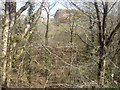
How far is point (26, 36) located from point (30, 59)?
0.50 m

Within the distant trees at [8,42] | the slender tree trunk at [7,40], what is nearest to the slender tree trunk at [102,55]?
Answer: the distant trees at [8,42]

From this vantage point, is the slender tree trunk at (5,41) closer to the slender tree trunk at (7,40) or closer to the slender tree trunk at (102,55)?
the slender tree trunk at (7,40)

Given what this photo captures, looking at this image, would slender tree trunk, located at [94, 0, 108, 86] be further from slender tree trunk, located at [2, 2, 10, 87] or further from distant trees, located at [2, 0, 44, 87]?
slender tree trunk, located at [2, 2, 10, 87]

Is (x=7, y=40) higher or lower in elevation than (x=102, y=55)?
higher

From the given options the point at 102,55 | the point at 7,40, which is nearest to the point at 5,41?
the point at 7,40

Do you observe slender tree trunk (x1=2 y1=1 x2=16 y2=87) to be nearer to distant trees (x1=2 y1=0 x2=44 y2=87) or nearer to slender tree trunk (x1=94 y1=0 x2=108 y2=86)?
distant trees (x1=2 y1=0 x2=44 y2=87)

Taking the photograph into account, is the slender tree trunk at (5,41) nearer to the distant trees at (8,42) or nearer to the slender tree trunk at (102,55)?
the distant trees at (8,42)

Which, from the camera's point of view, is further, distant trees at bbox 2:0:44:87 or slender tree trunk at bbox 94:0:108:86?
slender tree trunk at bbox 94:0:108:86

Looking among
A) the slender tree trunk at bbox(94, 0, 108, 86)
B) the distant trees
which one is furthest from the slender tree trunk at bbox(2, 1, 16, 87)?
the slender tree trunk at bbox(94, 0, 108, 86)

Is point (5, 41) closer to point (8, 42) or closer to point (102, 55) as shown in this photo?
point (8, 42)

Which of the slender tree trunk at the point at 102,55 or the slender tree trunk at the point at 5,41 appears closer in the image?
the slender tree trunk at the point at 5,41

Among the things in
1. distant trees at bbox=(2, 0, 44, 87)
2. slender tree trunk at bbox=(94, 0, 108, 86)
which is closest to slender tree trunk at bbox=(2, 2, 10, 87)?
distant trees at bbox=(2, 0, 44, 87)

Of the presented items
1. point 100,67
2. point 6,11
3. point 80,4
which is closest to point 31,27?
point 6,11

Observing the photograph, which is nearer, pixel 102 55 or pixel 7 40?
pixel 7 40
